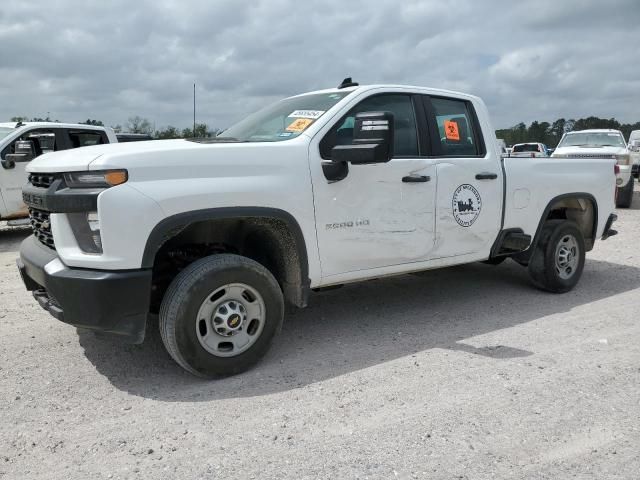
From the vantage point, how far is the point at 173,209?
10.2 ft

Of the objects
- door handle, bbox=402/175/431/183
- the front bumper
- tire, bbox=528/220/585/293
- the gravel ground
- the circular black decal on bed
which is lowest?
the gravel ground

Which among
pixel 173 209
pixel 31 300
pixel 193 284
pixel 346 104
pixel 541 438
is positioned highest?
pixel 346 104

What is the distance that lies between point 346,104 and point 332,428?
7.37 feet

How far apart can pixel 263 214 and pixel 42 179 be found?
1400 mm

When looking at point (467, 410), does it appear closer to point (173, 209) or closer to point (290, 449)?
point (290, 449)

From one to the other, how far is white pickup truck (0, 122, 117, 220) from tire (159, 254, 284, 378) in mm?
6472

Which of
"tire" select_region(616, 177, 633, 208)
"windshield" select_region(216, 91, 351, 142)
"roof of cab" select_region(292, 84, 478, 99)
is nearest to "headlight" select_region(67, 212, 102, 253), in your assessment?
"windshield" select_region(216, 91, 351, 142)

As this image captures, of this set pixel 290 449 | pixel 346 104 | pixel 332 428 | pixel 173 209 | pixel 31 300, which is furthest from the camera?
pixel 31 300

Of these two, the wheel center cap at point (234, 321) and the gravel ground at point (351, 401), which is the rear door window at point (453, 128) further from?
the wheel center cap at point (234, 321)

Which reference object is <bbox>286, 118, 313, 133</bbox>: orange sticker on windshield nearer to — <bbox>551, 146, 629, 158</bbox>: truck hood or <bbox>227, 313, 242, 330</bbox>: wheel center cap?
<bbox>227, 313, 242, 330</bbox>: wheel center cap

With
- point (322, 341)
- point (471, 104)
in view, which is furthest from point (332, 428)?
point (471, 104)

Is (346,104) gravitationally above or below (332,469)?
above

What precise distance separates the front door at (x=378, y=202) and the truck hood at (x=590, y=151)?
10.8 meters

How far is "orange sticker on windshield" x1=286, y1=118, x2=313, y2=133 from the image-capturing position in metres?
3.84
